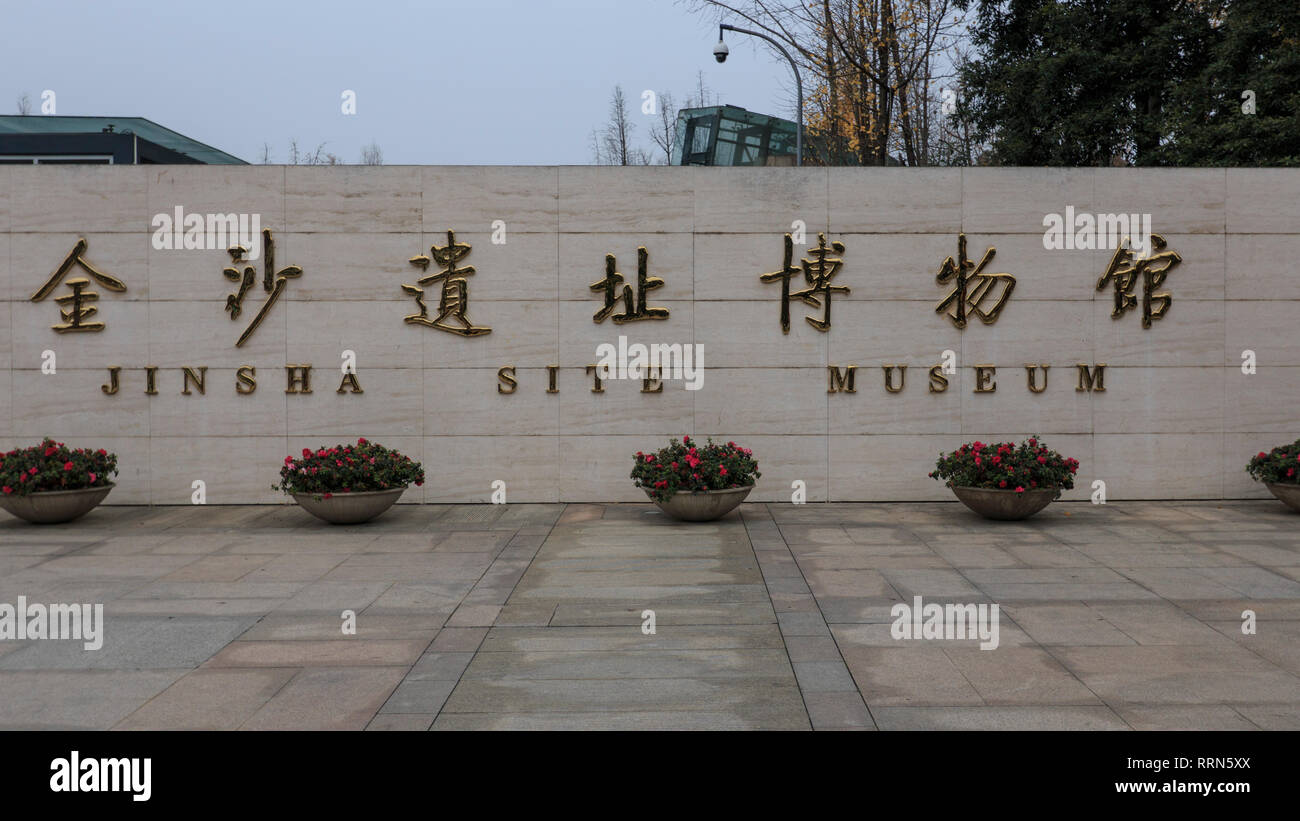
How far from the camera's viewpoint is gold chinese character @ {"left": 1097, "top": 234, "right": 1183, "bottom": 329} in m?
13.5

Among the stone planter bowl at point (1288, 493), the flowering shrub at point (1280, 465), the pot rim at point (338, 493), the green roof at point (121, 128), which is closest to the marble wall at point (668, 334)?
the flowering shrub at point (1280, 465)

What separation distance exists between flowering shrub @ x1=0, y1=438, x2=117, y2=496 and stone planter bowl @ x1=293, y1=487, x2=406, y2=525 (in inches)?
97.0

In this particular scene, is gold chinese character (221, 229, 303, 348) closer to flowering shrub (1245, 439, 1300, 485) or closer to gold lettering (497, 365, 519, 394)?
gold lettering (497, 365, 519, 394)

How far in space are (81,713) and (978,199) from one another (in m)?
11.9

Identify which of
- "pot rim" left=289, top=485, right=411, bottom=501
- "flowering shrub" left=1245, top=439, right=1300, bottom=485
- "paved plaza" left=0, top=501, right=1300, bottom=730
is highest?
"flowering shrub" left=1245, top=439, right=1300, bottom=485

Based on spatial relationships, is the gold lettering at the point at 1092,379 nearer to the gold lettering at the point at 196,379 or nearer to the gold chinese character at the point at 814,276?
the gold chinese character at the point at 814,276

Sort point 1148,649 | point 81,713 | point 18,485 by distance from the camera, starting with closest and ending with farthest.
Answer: point 81,713, point 1148,649, point 18,485

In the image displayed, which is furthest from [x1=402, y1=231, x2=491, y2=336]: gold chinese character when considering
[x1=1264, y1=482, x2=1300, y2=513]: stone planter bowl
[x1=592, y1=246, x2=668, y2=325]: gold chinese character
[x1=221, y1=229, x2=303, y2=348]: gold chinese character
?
[x1=1264, y1=482, x2=1300, y2=513]: stone planter bowl

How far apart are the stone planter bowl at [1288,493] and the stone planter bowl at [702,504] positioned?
6.45 metres

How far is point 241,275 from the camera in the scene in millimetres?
13430

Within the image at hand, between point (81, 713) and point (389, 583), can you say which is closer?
point (81, 713)

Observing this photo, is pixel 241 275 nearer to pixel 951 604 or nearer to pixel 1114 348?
pixel 951 604

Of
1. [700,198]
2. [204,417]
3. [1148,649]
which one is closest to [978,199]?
[700,198]

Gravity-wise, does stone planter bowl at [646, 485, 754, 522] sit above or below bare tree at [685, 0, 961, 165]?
below
